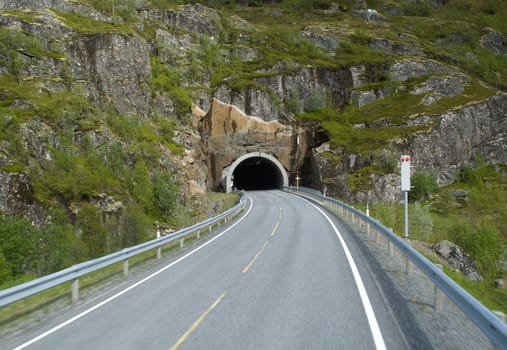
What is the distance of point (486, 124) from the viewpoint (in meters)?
52.8

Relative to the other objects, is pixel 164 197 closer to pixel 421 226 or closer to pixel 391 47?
pixel 421 226

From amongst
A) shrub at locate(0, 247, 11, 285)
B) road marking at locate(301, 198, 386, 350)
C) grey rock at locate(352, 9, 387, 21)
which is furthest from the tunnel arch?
grey rock at locate(352, 9, 387, 21)

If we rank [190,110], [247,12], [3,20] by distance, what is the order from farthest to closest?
1. [247,12]
2. [190,110]
3. [3,20]

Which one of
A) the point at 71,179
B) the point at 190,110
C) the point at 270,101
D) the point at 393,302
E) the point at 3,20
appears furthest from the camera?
the point at 270,101

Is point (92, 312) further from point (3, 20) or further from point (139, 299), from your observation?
point (3, 20)

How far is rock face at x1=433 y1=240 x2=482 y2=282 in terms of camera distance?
59.1 feet

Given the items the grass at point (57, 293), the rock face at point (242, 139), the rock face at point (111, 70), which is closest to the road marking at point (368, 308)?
the grass at point (57, 293)

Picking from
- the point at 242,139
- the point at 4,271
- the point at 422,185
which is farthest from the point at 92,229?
the point at 422,185

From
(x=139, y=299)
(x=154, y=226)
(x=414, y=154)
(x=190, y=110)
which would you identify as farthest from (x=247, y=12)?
(x=139, y=299)

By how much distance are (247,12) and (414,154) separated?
10881 cm

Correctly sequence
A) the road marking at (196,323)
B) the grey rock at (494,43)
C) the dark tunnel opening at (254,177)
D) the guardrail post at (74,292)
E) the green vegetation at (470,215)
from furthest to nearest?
the grey rock at (494,43) < the dark tunnel opening at (254,177) < the green vegetation at (470,215) < the guardrail post at (74,292) < the road marking at (196,323)

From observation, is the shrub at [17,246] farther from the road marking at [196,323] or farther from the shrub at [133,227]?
the road marking at [196,323]

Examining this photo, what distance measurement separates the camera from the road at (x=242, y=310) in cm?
540

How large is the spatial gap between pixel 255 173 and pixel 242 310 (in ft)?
222
